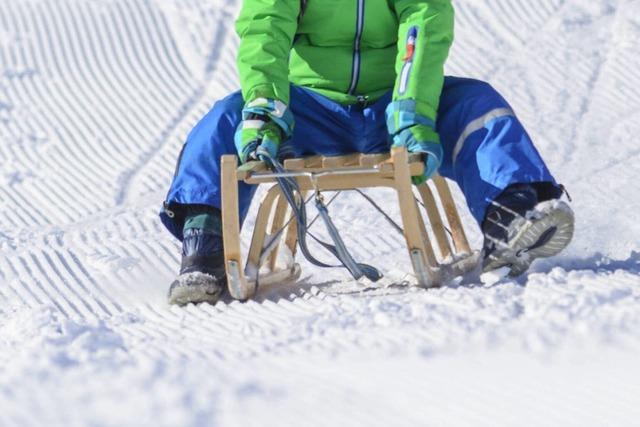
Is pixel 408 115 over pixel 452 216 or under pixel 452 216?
over

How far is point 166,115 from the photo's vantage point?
5.66 m

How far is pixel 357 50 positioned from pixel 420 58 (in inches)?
9.9

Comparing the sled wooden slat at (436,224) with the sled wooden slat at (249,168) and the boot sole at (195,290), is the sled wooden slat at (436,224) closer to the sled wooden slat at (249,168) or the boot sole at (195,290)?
the sled wooden slat at (249,168)

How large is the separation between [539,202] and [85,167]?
2.55m

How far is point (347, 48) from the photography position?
344 cm

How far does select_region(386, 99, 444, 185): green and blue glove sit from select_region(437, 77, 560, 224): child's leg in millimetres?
94

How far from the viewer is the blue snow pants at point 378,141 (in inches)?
122

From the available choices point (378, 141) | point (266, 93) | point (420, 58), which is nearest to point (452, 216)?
point (378, 141)

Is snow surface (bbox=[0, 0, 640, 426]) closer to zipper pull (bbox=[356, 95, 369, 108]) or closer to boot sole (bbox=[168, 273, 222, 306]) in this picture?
boot sole (bbox=[168, 273, 222, 306])

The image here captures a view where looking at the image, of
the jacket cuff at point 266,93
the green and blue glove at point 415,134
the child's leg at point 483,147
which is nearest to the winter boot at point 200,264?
the jacket cuff at point 266,93

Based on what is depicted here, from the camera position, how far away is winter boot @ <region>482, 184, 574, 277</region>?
2959 mm

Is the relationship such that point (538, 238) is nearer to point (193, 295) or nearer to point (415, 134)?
point (415, 134)

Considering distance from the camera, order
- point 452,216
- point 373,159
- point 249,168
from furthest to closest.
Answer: point 452,216 → point 373,159 → point 249,168

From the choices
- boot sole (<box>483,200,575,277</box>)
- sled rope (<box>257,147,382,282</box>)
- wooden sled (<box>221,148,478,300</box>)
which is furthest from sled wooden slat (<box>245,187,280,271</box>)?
boot sole (<box>483,200,575,277</box>)
